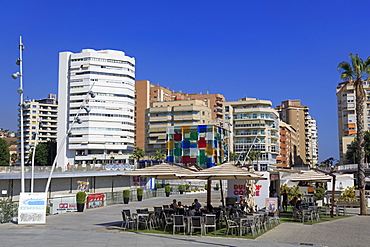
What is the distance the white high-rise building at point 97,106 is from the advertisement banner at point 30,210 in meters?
97.3

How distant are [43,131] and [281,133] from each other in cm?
9051

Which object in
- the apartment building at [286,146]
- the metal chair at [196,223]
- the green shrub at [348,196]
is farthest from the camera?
the apartment building at [286,146]

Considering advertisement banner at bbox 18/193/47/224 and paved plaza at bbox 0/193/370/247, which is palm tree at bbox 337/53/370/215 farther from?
advertisement banner at bbox 18/193/47/224

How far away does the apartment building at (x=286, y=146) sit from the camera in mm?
123375

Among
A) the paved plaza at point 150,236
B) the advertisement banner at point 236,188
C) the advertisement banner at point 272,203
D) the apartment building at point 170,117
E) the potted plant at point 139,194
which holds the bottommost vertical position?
the potted plant at point 139,194

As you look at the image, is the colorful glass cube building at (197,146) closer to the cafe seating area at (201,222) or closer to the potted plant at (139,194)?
the potted plant at (139,194)

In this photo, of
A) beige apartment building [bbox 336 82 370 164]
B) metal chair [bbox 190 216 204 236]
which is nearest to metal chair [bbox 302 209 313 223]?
metal chair [bbox 190 216 204 236]

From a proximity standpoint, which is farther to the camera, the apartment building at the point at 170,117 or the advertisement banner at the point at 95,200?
the apartment building at the point at 170,117

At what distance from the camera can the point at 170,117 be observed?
422ft

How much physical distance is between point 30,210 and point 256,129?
99.0 m

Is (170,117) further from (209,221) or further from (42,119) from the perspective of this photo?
(209,221)

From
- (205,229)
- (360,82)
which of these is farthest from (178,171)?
(360,82)

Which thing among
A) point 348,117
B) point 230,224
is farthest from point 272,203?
point 348,117

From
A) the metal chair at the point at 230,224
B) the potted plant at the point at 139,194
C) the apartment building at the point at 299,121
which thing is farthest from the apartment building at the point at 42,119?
the metal chair at the point at 230,224
